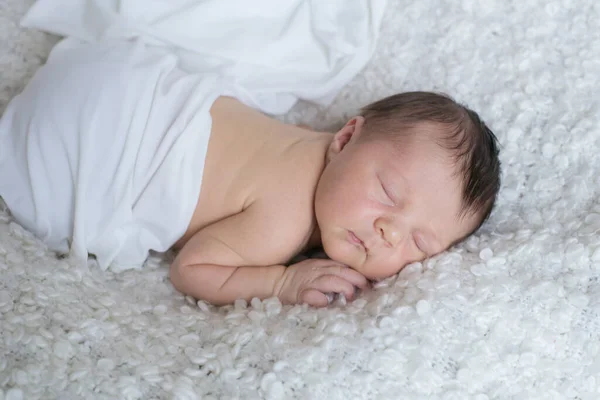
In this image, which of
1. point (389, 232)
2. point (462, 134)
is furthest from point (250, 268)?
point (462, 134)

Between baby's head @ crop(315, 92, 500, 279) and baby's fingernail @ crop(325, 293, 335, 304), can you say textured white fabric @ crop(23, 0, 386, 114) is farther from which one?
baby's fingernail @ crop(325, 293, 335, 304)

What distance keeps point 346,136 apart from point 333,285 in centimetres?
32

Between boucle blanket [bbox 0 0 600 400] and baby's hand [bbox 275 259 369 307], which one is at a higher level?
boucle blanket [bbox 0 0 600 400]

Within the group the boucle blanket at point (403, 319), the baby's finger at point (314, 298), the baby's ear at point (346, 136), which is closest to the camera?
the boucle blanket at point (403, 319)

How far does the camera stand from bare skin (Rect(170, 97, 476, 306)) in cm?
114

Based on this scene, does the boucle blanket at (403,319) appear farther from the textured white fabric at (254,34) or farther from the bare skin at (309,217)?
the textured white fabric at (254,34)

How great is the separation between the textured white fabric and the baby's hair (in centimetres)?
32

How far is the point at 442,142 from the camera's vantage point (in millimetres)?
1176

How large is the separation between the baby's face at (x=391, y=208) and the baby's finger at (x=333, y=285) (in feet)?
0.15

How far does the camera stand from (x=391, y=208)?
1.14 meters

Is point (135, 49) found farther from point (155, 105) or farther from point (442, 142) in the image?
point (442, 142)

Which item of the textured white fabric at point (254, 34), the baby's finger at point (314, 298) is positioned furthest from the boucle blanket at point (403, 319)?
the textured white fabric at point (254, 34)

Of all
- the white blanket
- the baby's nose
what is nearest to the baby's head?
the baby's nose

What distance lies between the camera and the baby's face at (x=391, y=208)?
3.73 ft
